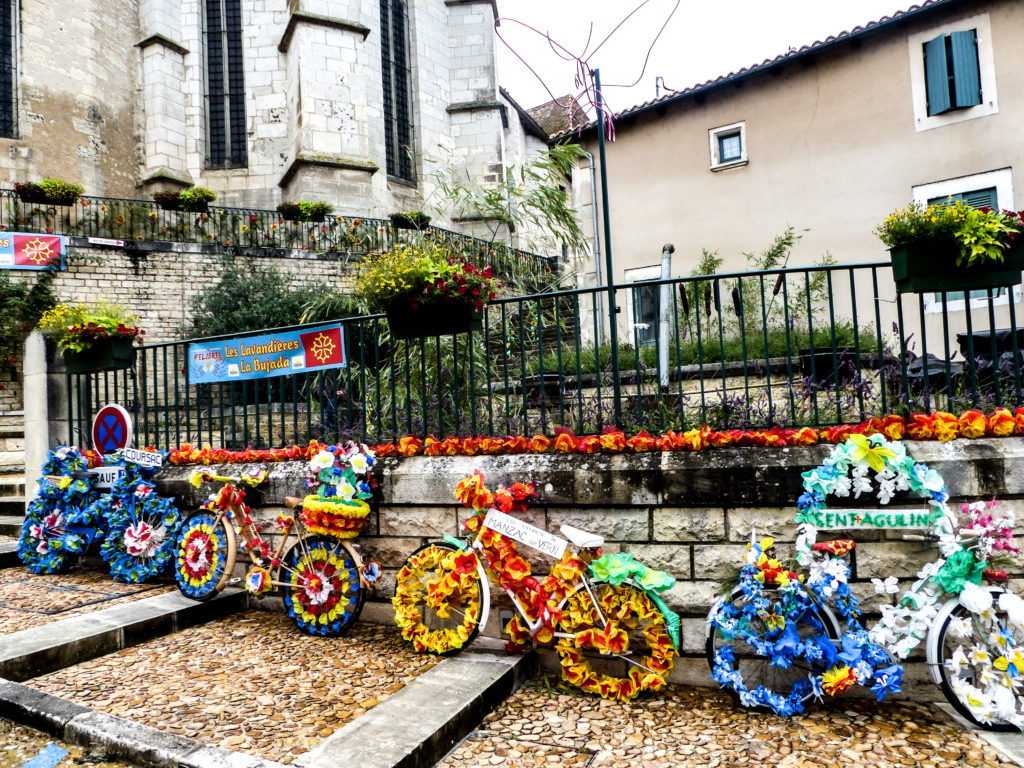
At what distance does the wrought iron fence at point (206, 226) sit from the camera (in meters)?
14.3

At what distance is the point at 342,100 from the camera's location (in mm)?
17203

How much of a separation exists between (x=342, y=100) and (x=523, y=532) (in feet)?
53.9

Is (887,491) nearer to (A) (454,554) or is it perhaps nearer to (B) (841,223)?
(A) (454,554)

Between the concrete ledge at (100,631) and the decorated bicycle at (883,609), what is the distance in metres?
3.25

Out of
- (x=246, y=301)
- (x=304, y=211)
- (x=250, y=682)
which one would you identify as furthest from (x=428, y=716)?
(x=304, y=211)

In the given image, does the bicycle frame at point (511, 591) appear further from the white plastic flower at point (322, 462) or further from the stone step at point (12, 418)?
the stone step at point (12, 418)

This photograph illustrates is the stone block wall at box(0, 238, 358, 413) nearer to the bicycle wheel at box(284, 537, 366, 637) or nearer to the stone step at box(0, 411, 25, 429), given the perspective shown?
the stone step at box(0, 411, 25, 429)

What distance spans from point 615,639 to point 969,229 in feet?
8.59


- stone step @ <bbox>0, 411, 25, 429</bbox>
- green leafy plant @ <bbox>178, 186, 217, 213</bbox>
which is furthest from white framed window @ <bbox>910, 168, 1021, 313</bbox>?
stone step @ <bbox>0, 411, 25, 429</bbox>

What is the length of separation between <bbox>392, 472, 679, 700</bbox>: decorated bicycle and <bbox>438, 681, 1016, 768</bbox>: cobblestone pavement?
0.68 feet

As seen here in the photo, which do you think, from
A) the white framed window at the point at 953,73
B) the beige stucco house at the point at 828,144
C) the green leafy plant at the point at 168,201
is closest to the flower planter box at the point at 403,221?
the green leafy plant at the point at 168,201

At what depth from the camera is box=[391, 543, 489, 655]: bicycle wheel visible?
360 centimetres

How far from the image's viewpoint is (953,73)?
9688 mm

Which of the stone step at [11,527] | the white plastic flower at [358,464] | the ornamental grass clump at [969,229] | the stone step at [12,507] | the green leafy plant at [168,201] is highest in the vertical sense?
the green leafy plant at [168,201]
